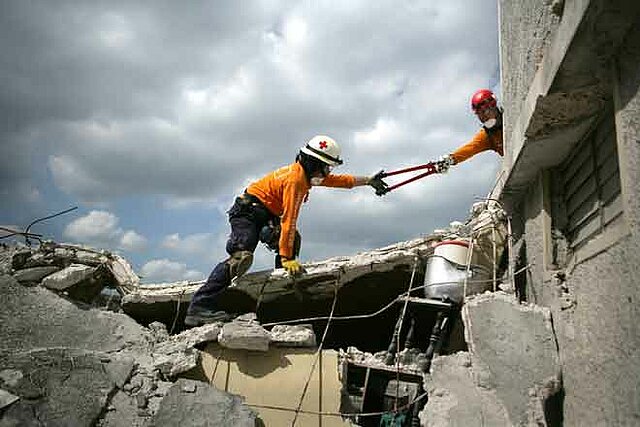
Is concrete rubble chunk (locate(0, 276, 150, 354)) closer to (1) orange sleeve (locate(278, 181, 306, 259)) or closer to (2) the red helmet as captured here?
(1) orange sleeve (locate(278, 181, 306, 259))

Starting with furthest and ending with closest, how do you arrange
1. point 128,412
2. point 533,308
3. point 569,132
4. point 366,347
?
point 366,347 < point 128,412 < point 533,308 < point 569,132

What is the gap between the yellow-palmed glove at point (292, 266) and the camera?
16.6 ft

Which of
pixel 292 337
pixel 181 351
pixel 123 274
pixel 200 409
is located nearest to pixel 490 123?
pixel 292 337

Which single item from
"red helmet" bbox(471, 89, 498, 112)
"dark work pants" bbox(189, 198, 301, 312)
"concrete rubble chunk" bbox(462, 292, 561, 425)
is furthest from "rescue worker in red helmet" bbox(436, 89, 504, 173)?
"concrete rubble chunk" bbox(462, 292, 561, 425)

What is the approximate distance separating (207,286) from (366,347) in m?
2.27

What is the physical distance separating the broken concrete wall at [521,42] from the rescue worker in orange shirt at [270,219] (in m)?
2.05

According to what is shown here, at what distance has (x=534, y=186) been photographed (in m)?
3.82

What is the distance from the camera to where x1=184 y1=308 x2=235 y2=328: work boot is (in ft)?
15.8

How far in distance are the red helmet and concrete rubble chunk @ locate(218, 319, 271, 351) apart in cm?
388

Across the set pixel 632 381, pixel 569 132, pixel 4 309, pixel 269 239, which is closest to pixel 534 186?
pixel 569 132

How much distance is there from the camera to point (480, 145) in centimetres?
620

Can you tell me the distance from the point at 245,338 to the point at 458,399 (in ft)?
5.89

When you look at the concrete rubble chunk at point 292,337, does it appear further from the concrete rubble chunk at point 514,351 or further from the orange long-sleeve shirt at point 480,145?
the orange long-sleeve shirt at point 480,145

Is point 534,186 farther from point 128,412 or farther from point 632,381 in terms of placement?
point 128,412
